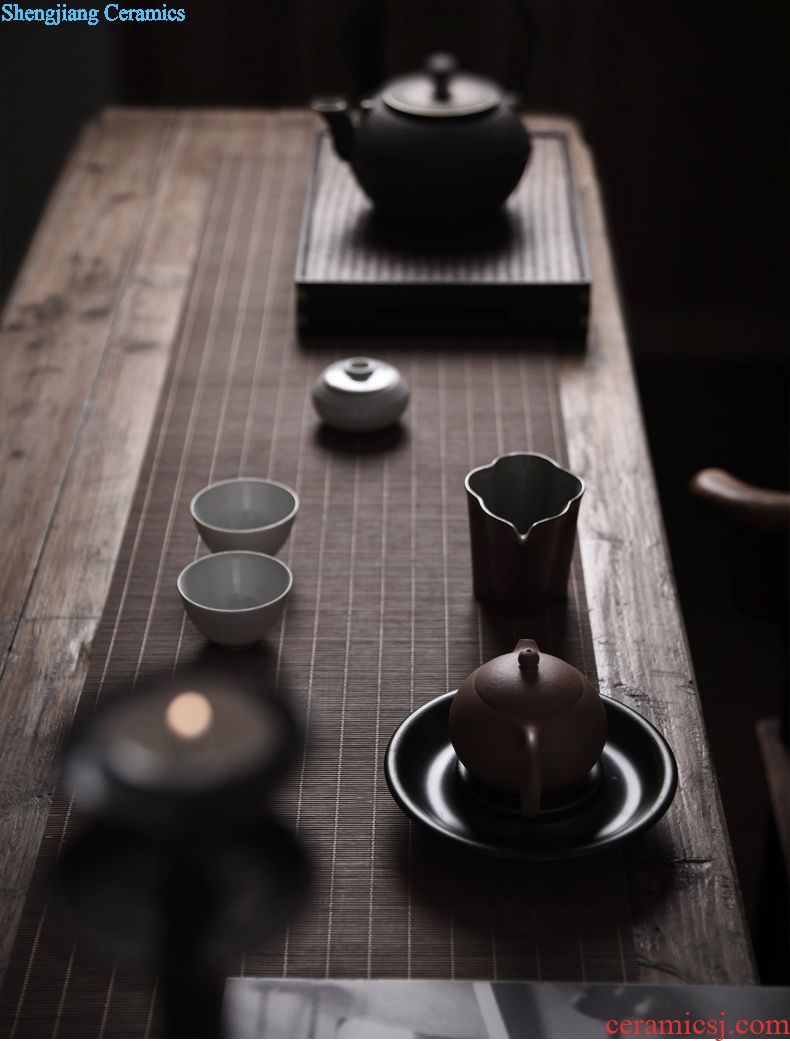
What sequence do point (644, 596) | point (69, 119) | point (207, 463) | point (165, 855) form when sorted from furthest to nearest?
point (69, 119) < point (207, 463) < point (644, 596) < point (165, 855)

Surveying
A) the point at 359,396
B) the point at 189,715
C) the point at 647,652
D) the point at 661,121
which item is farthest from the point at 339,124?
the point at 661,121

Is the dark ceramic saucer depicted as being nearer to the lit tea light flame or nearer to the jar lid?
the lit tea light flame

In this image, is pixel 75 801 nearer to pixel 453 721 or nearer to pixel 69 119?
pixel 453 721

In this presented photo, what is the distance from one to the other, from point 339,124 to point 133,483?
648 millimetres

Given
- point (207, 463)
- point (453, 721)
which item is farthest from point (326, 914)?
point (207, 463)

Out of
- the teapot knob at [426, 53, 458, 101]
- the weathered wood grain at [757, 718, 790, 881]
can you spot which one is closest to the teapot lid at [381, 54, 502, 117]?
the teapot knob at [426, 53, 458, 101]

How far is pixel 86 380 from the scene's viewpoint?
1.51 m

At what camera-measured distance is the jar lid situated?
4.47ft

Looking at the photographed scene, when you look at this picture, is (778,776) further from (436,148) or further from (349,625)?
(436,148)

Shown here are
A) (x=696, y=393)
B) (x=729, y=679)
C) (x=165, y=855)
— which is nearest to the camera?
(x=165, y=855)

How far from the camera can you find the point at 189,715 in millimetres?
521

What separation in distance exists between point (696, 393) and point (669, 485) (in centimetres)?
42

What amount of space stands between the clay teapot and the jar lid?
22.4 inches

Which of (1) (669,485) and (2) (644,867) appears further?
(1) (669,485)
